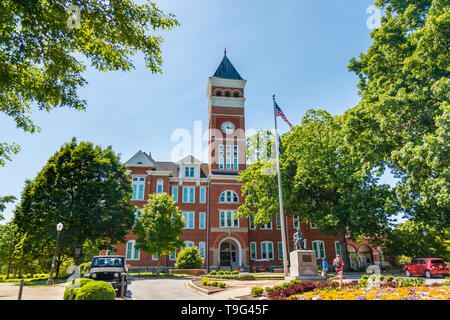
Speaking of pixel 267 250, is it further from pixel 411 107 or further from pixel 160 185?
pixel 411 107

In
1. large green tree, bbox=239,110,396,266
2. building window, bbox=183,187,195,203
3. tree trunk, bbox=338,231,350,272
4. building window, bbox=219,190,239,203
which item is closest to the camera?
large green tree, bbox=239,110,396,266

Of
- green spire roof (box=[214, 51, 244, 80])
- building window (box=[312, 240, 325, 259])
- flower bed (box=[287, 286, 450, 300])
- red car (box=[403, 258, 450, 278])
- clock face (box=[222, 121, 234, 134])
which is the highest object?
green spire roof (box=[214, 51, 244, 80])

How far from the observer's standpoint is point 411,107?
15.9 m

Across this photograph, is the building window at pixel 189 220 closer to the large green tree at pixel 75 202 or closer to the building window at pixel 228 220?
the building window at pixel 228 220

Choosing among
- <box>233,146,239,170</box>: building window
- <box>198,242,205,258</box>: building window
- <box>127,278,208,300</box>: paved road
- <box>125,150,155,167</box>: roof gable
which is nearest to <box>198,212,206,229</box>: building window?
<box>198,242,205,258</box>: building window

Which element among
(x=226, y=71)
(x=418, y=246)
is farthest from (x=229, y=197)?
(x=418, y=246)

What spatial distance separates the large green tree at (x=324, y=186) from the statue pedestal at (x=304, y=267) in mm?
10104

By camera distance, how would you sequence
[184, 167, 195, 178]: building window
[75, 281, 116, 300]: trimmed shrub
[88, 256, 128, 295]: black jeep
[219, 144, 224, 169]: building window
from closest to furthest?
[75, 281, 116, 300]: trimmed shrub < [88, 256, 128, 295]: black jeep < [184, 167, 195, 178]: building window < [219, 144, 224, 169]: building window

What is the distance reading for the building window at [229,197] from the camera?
4116 cm

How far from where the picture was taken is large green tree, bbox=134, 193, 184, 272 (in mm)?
29859

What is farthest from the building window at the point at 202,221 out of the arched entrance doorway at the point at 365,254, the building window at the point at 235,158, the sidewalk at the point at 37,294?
the arched entrance doorway at the point at 365,254

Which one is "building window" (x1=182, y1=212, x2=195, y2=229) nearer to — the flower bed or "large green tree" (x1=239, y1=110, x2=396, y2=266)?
"large green tree" (x1=239, y1=110, x2=396, y2=266)

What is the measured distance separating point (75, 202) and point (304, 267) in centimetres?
2173
